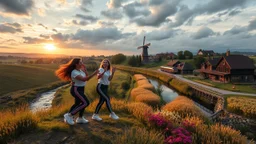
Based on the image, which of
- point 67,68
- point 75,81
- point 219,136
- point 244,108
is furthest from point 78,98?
point 244,108

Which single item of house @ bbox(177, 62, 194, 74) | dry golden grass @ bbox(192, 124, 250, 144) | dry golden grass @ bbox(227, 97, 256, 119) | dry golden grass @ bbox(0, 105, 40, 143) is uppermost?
dry golden grass @ bbox(0, 105, 40, 143)

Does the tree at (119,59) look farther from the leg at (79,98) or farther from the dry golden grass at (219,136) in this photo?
the dry golden grass at (219,136)

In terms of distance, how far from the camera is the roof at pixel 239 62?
42.9m

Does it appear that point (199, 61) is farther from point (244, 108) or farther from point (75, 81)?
point (75, 81)

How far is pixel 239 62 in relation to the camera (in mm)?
44000

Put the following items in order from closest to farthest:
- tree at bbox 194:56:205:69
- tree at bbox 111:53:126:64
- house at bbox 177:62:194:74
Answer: house at bbox 177:62:194:74
tree at bbox 194:56:205:69
tree at bbox 111:53:126:64

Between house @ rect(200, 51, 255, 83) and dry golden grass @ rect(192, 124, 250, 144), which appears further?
house @ rect(200, 51, 255, 83)

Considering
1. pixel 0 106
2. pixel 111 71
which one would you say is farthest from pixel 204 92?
pixel 0 106

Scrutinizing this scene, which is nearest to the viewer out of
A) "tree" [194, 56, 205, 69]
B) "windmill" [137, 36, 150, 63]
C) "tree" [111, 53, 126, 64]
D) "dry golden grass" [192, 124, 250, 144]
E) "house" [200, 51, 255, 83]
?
"dry golden grass" [192, 124, 250, 144]

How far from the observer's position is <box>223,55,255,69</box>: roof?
1687 inches

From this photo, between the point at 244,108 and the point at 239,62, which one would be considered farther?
the point at 239,62

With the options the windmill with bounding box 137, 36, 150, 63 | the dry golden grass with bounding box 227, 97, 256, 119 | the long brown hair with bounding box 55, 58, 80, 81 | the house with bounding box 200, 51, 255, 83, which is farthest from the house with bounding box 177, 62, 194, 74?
the long brown hair with bounding box 55, 58, 80, 81

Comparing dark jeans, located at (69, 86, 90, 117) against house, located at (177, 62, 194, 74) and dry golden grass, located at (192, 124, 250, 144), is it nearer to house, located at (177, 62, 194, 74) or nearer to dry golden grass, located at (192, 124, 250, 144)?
dry golden grass, located at (192, 124, 250, 144)

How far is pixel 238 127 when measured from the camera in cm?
1869
